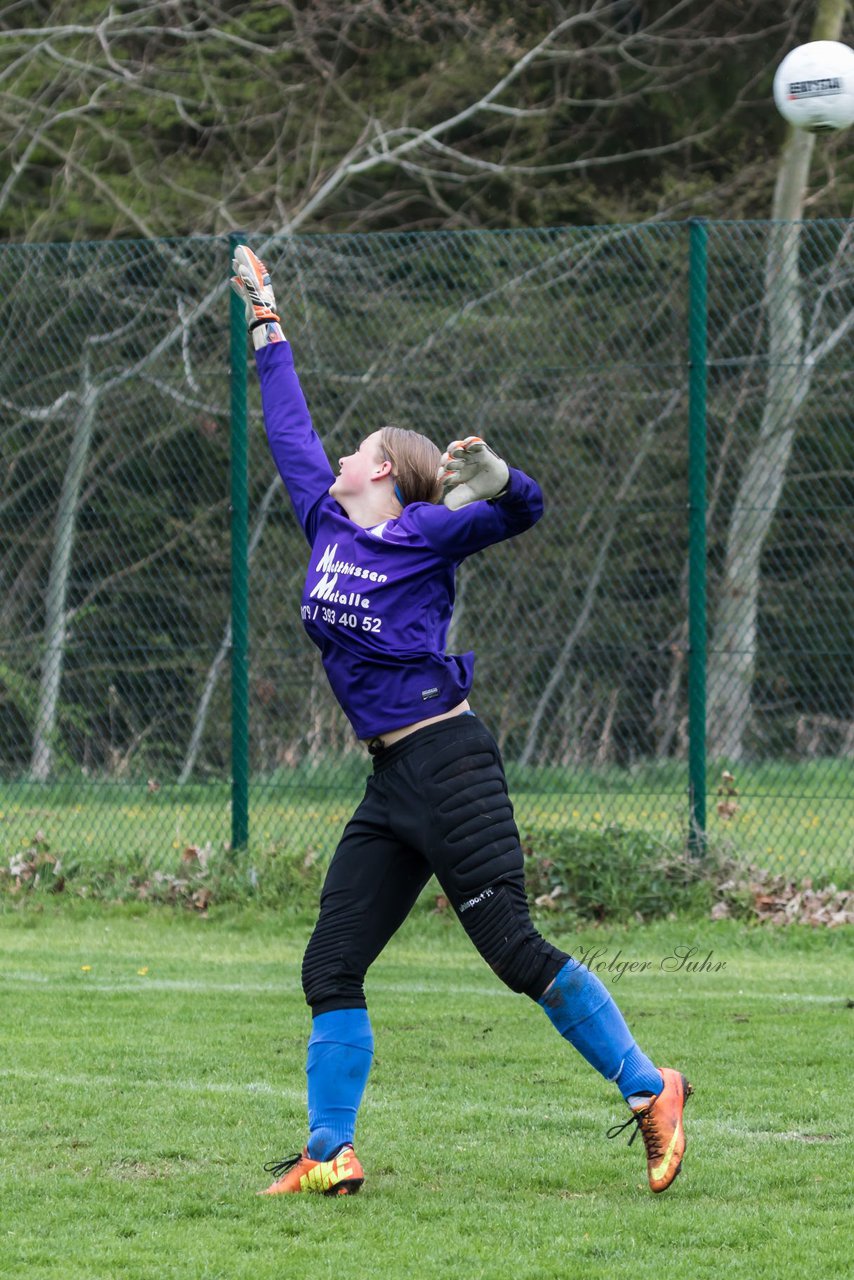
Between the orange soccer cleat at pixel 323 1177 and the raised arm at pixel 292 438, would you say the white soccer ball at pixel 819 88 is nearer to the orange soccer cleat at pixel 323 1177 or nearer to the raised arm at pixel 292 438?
the raised arm at pixel 292 438

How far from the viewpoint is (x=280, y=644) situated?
9.49m

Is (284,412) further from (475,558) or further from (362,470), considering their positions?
(475,558)

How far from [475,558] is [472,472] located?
19.0ft

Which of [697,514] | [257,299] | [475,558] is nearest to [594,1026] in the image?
[257,299]

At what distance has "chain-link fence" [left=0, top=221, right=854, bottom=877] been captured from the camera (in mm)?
8938

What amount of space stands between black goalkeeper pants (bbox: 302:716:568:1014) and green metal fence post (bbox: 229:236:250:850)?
4.40 metres

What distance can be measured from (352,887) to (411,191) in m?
14.1

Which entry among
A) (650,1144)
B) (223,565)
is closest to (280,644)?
(223,565)

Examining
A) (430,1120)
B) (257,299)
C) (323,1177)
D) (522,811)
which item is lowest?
(522,811)

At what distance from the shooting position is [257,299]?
16.1 feet

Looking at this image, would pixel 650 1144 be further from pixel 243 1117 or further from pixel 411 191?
pixel 411 191

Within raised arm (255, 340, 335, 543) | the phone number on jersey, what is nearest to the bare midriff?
the phone number on jersey

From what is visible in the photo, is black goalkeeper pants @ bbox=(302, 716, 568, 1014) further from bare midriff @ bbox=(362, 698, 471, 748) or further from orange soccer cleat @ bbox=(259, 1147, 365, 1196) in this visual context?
orange soccer cleat @ bbox=(259, 1147, 365, 1196)

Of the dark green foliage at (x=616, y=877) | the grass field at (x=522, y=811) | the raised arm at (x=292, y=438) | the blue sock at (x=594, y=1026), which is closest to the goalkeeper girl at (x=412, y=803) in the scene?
the blue sock at (x=594, y=1026)
